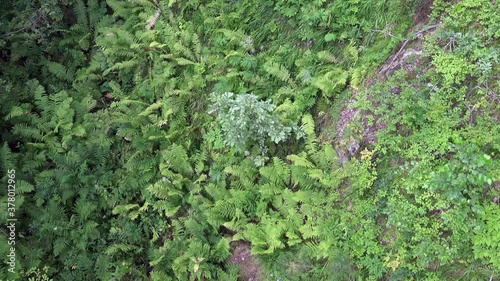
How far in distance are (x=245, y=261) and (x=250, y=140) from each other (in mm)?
2183

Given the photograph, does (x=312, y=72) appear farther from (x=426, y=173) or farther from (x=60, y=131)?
(x=60, y=131)

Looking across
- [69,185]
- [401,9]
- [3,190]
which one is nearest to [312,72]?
[401,9]

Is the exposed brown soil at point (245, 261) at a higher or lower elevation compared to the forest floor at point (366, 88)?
lower

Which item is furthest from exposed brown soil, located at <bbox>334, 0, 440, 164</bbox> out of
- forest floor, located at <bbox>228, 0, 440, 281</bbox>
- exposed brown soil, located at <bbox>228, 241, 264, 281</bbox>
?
exposed brown soil, located at <bbox>228, 241, 264, 281</bbox>

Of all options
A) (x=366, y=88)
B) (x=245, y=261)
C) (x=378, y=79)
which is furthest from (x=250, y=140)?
(x=378, y=79)

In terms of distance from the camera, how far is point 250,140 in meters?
7.54

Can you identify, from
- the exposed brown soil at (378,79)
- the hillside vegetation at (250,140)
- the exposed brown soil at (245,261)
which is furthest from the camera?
the exposed brown soil at (245,261)

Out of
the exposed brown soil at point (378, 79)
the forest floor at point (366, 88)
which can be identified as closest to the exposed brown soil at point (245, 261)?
the forest floor at point (366, 88)

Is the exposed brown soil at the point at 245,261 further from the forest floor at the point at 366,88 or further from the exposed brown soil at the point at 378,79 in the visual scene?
the exposed brown soil at the point at 378,79

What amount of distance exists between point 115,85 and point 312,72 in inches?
190

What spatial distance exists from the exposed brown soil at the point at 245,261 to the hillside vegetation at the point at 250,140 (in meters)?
0.03

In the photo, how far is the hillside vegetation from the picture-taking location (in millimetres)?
5551

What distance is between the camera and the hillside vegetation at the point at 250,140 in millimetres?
5551

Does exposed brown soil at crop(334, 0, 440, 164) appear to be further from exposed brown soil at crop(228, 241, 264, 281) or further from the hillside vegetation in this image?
exposed brown soil at crop(228, 241, 264, 281)
